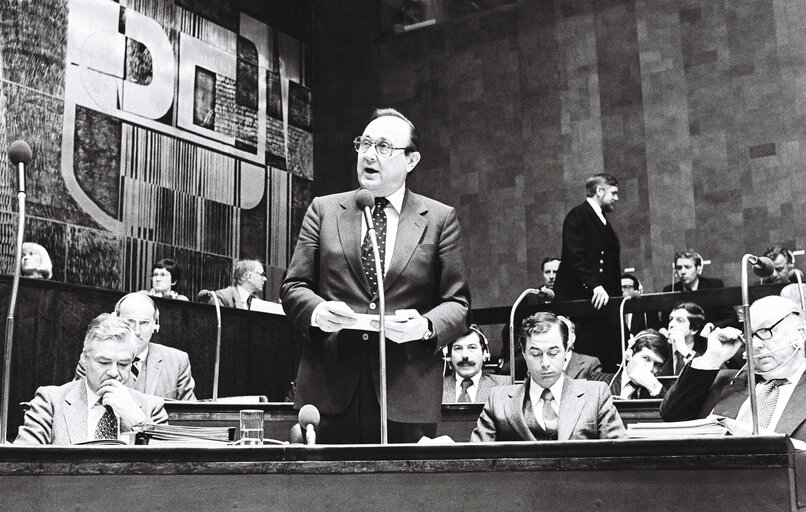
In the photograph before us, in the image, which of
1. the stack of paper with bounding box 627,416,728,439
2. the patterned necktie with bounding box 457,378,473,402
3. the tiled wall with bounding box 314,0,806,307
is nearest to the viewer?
the stack of paper with bounding box 627,416,728,439

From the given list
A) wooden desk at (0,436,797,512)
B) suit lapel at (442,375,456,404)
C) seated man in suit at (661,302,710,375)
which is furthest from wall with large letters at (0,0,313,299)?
wooden desk at (0,436,797,512)

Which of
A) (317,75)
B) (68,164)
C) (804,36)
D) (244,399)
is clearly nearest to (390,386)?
(244,399)

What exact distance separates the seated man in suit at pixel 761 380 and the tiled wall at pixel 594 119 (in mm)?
5164

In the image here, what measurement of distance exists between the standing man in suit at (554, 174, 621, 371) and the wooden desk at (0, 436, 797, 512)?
473cm

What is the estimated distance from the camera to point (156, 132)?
926cm

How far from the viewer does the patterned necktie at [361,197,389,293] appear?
2726mm

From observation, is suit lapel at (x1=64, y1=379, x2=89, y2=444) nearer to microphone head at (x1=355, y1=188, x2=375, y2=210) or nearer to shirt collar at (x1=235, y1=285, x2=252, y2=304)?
microphone head at (x1=355, y1=188, x2=375, y2=210)

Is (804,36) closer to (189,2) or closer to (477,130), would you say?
(477,130)

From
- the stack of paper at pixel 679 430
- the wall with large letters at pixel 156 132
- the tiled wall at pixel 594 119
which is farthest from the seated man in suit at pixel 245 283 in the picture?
the stack of paper at pixel 679 430

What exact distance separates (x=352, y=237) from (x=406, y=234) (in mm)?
150

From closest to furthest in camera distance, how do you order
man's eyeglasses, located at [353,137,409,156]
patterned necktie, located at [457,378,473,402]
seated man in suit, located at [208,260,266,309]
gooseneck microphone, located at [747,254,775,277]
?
gooseneck microphone, located at [747,254,775,277] < man's eyeglasses, located at [353,137,409,156] < patterned necktie, located at [457,378,473,402] < seated man in suit, located at [208,260,266,309]

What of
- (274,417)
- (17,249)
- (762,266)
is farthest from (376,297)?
(274,417)

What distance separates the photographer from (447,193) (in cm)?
1031

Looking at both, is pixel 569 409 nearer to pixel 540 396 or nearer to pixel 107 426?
pixel 540 396
